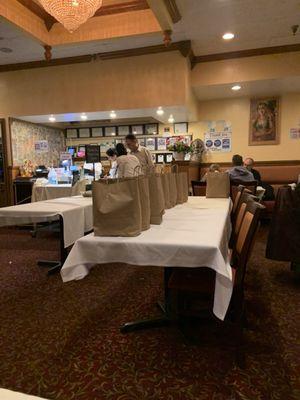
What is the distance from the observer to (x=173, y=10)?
3.94 m

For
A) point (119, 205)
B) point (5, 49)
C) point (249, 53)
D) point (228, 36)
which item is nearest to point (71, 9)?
point (119, 205)

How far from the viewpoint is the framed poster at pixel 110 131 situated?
7379 millimetres

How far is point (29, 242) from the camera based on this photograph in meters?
4.67

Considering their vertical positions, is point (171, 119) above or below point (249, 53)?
below

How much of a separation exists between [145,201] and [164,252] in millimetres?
368

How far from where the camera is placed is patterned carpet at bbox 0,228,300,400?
1548mm

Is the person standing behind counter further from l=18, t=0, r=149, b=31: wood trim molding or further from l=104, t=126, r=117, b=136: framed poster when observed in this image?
l=104, t=126, r=117, b=136: framed poster

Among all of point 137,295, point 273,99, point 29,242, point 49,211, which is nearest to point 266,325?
point 137,295

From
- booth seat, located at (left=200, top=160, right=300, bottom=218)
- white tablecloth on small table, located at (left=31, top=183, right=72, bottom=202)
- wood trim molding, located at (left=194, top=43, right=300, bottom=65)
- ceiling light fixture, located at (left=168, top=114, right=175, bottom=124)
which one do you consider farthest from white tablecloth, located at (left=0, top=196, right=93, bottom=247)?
booth seat, located at (left=200, top=160, right=300, bottom=218)

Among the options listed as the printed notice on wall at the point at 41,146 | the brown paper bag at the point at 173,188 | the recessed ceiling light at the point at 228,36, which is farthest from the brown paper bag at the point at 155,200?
the printed notice on wall at the point at 41,146

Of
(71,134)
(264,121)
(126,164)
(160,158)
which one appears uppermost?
(264,121)

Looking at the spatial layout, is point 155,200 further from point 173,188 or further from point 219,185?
point 219,185

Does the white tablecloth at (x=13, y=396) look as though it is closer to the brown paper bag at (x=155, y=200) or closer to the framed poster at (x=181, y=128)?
the brown paper bag at (x=155, y=200)

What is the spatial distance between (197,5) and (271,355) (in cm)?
414
